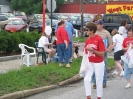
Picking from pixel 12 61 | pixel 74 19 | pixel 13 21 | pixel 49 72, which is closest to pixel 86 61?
pixel 49 72

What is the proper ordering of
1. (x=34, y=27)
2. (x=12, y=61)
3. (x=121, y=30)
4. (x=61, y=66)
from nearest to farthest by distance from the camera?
(x=61, y=66), (x=121, y=30), (x=12, y=61), (x=34, y=27)

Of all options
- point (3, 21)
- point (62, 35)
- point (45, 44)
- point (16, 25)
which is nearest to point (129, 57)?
point (62, 35)

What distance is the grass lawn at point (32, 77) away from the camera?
962 centimetres

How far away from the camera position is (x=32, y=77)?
35.2 feet

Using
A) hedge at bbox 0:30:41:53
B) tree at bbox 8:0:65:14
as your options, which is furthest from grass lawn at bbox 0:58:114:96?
tree at bbox 8:0:65:14

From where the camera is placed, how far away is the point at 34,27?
37250 mm

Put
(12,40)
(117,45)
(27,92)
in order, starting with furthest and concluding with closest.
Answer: (12,40) < (117,45) < (27,92)

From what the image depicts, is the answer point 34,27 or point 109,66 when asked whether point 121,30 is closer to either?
point 109,66

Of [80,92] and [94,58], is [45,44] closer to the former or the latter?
[80,92]

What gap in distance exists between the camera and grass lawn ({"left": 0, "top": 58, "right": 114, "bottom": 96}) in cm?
962

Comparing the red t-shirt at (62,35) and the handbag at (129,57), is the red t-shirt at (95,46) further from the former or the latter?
the red t-shirt at (62,35)

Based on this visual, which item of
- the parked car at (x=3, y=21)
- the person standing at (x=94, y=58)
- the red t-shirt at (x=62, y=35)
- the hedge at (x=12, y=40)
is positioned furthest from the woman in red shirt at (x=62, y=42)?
the parked car at (x=3, y=21)

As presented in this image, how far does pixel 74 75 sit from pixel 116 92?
2381mm

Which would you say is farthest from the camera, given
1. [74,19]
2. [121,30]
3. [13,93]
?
[74,19]
